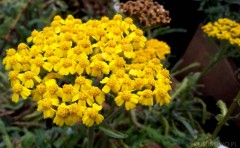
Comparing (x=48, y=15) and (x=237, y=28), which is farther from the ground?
(x=237, y=28)

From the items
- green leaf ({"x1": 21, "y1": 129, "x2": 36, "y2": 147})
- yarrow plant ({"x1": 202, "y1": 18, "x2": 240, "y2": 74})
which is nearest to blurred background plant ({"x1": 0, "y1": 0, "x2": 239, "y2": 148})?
green leaf ({"x1": 21, "y1": 129, "x2": 36, "y2": 147})

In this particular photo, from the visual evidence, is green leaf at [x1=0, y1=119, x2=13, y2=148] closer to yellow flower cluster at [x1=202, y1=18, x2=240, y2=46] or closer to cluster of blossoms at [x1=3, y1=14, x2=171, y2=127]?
cluster of blossoms at [x1=3, y1=14, x2=171, y2=127]

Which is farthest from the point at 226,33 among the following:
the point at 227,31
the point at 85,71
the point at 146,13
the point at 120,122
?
the point at 85,71

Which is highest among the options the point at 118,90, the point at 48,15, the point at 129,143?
the point at 118,90

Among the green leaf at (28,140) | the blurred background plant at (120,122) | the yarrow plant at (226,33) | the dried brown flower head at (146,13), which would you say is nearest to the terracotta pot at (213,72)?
the blurred background plant at (120,122)

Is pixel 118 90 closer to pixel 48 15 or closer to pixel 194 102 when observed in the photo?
pixel 194 102

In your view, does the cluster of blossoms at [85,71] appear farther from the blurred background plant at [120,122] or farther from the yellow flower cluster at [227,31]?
the yellow flower cluster at [227,31]

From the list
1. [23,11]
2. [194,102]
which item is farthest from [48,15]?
[194,102]
